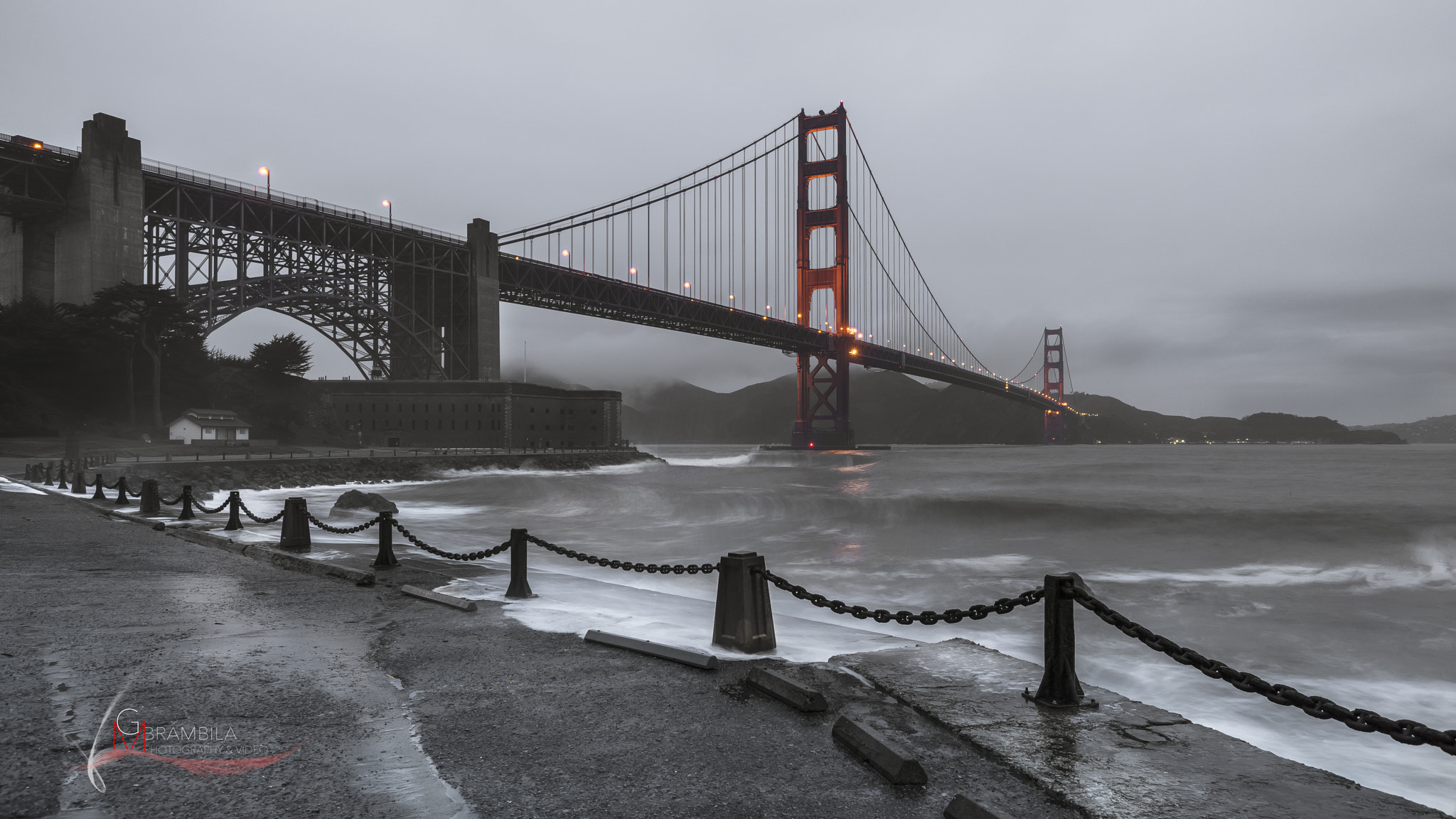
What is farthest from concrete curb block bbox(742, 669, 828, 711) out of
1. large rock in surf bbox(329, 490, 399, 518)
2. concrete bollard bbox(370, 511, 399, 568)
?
large rock in surf bbox(329, 490, 399, 518)

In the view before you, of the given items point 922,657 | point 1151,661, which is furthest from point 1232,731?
point 922,657

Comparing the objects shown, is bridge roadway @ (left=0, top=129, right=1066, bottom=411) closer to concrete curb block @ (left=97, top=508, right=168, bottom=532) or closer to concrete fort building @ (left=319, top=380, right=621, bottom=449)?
concrete fort building @ (left=319, top=380, right=621, bottom=449)

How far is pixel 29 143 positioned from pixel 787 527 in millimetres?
51385

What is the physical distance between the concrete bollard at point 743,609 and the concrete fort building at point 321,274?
168 feet


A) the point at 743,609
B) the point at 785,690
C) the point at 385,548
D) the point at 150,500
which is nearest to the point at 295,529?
the point at 385,548

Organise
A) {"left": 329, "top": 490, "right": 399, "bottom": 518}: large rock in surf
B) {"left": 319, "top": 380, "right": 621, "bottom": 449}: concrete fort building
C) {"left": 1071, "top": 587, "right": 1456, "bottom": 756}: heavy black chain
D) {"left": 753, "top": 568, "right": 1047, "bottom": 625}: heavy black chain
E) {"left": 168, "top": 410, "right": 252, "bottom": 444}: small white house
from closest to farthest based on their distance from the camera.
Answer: {"left": 1071, "top": 587, "right": 1456, "bottom": 756}: heavy black chain
{"left": 753, "top": 568, "right": 1047, "bottom": 625}: heavy black chain
{"left": 329, "top": 490, "right": 399, "bottom": 518}: large rock in surf
{"left": 168, "top": 410, "right": 252, "bottom": 444}: small white house
{"left": 319, "top": 380, "right": 621, "bottom": 449}: concrete fort building

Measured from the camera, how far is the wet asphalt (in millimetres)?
3021

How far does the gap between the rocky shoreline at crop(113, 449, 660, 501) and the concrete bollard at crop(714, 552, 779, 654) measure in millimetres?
16988

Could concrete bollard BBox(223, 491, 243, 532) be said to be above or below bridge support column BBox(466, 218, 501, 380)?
below

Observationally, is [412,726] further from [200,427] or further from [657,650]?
[200,427]

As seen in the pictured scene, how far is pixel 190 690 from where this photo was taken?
4172mm

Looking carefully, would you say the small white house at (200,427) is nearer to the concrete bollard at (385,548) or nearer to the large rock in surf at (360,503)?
the large rock in surf at (360,503)

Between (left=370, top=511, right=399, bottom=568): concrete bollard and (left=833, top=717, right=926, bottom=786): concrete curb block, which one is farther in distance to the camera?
(left=370, top=511, right=399, bottom=568): concrete bollard

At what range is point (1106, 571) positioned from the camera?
14.8 metres
